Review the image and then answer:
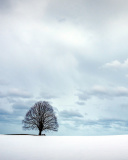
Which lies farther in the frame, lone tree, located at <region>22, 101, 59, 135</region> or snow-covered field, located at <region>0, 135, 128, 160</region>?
lone tree, located at <region>22, 101, 59, 135</region>

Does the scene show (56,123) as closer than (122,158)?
No

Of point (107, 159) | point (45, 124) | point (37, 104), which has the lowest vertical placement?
point (107, 159)

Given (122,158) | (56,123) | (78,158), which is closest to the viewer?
(122,158)

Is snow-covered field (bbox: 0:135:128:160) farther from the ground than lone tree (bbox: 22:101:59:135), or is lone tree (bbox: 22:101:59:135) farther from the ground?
lone tree (bbox: 22:101:59:135)

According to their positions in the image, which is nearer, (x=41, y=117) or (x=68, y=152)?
(x=68, y=152)

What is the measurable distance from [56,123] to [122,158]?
49709mm

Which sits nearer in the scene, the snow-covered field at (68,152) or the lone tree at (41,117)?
the snow-covered field at (68,152)

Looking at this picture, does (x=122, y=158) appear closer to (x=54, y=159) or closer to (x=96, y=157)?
(x=96, y=157)

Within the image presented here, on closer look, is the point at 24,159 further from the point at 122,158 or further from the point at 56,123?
the point at 56,123

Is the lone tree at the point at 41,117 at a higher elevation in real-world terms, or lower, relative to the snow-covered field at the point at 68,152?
higher

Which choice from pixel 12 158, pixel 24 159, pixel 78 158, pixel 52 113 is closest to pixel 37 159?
pixel 24 159

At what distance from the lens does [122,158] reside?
23.9 ft

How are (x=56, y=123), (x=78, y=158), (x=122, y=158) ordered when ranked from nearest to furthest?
(x=122, y=158)
(x=78, y=158)
(x=56, y=123)

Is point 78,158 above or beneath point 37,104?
beneath
